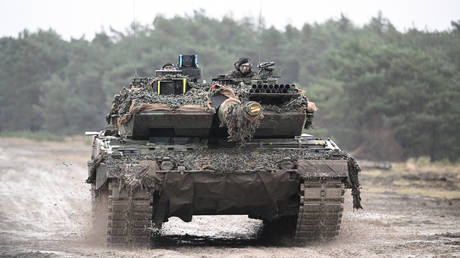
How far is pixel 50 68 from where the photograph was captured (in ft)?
194

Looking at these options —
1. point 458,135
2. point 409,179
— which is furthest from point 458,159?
point 409,179

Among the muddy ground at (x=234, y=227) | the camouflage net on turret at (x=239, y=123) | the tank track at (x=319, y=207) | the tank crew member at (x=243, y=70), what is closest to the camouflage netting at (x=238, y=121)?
the camouflage net on turret at (x=239, y=123)

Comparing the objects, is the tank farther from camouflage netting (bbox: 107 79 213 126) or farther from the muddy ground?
the muddy ground

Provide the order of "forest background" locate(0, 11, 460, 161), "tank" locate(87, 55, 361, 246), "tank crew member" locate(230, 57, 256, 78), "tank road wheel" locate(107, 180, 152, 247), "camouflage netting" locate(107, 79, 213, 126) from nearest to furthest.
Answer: "tank road wheel" locate(107, 180, 152, 247)
"tank" locate(87, 55, 361, 246)
"camouflage netting" locate(107, 79, 213, 126)
"tank crew member" locate(230, 57, 256, 78)
"forest background" locate(0, 11, 460, 161)

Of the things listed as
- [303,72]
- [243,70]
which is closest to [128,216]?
[243,70]

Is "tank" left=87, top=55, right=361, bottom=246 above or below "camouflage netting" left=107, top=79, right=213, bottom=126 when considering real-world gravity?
below

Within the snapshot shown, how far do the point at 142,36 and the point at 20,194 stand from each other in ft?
116

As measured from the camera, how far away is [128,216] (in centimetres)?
1060

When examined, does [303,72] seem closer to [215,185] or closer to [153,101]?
[153,101]

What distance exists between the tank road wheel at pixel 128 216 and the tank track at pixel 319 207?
2061 millimetres

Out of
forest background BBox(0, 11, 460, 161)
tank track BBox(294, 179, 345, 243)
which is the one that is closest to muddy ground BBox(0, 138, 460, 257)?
tank track BBox(294, 179, 345, 243)

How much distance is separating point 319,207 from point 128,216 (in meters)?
2.54

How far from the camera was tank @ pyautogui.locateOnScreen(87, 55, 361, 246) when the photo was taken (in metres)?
10.6

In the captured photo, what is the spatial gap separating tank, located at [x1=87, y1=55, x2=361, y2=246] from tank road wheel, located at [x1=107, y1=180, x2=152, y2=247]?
0.04ft
